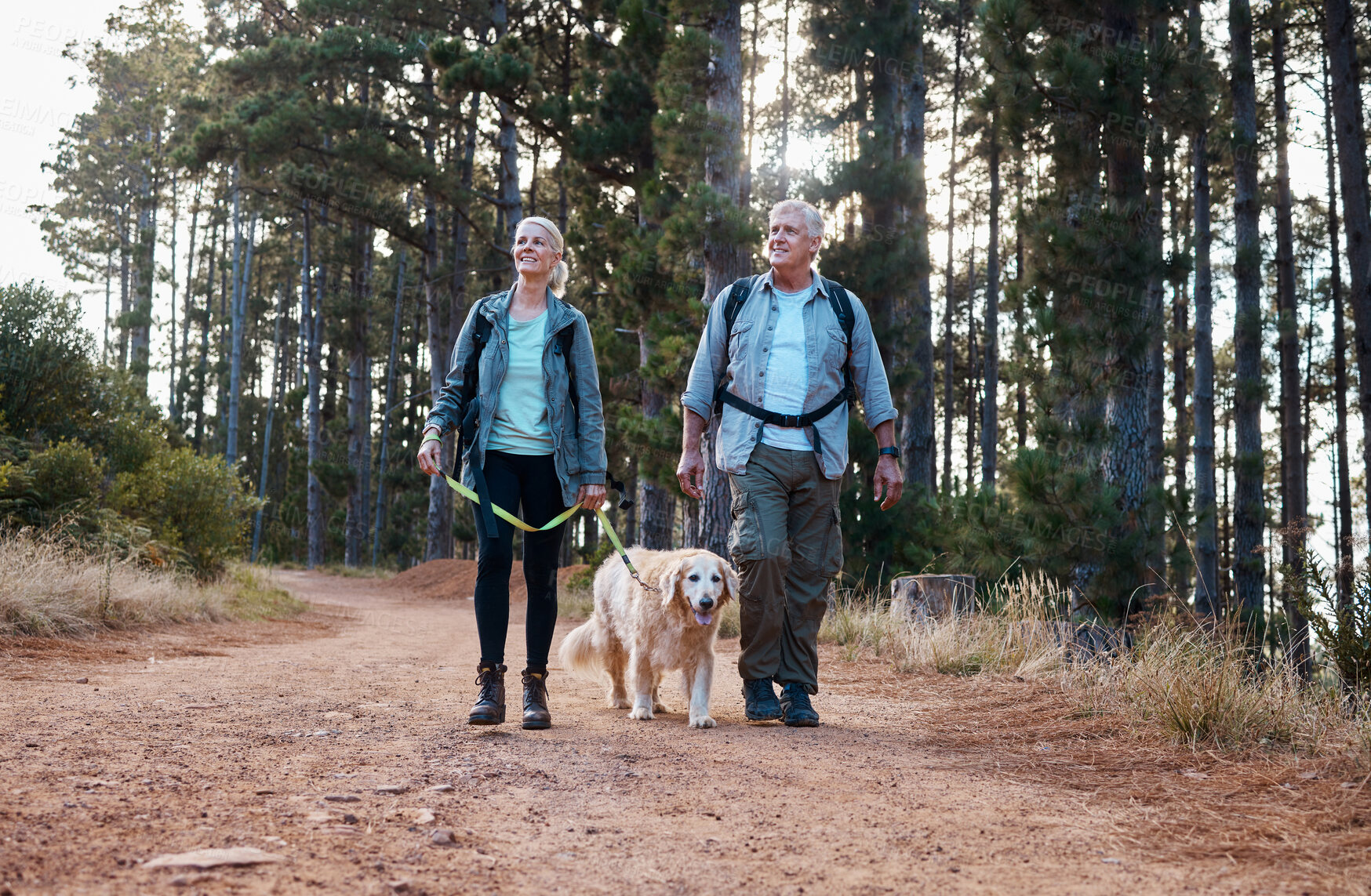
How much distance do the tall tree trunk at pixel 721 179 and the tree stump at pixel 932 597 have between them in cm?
260

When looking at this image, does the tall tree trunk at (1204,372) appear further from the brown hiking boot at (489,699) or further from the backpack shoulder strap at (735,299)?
the brown hiking boot at (489,699)

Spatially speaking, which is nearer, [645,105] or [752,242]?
[752,242]

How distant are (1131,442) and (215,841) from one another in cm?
996

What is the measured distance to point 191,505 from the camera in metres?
14.2

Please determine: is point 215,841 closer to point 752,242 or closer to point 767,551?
point 767,551

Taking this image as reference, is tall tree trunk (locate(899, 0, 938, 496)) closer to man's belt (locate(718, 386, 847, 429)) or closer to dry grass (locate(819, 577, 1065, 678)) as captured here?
dry grass (locate(819, 577, 1065, 678))

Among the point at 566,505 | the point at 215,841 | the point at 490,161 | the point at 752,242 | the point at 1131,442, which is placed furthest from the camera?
the point at 490,161

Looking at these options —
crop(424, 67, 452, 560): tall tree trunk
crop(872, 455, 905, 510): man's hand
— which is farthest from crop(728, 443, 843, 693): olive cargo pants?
crop(424, 67, 452, 560): tall tree trunk

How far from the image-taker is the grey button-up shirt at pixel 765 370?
492cm

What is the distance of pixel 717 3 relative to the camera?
12.3m

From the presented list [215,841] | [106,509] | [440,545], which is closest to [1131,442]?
[215,841]

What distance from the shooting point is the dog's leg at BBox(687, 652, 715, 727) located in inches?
185

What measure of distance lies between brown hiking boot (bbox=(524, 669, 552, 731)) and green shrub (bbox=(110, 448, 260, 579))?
1009 cm

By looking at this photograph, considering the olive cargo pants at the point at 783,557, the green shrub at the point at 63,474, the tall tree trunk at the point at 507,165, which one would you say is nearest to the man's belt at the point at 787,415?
the olive cargo pants at the point at 783,557
